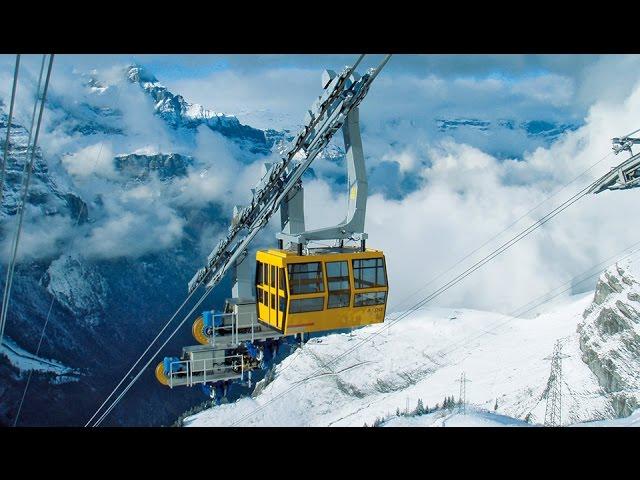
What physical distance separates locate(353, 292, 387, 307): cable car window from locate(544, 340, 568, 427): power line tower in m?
107

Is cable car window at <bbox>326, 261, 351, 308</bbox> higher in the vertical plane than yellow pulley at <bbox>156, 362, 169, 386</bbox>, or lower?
higher

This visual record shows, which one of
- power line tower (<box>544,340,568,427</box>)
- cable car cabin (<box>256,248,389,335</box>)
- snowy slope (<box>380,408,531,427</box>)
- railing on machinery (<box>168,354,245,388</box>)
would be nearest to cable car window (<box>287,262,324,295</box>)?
cable car cabin (<box>256,248,389,335</box>)

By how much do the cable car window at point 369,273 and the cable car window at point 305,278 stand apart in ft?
2.58

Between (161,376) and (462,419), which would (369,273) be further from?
(462,419)

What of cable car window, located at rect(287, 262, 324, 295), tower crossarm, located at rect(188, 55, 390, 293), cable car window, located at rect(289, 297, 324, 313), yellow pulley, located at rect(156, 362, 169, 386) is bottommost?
yellow pulley, located at rect(156, 362, 169, 386)

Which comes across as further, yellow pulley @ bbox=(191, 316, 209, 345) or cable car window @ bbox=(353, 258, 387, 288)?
yellow pulley @ bbox=(191, 316, 209, 345)

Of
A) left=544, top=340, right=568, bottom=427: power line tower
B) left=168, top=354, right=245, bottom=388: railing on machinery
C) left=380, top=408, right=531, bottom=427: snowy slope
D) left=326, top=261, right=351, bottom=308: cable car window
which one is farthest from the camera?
left=544, top=340, right=568, bottom=427: power line tower

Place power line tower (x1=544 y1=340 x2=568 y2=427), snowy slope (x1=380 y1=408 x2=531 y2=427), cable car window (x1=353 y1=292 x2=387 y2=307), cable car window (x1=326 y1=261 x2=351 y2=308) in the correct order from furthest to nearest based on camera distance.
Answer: power line tower (x1=544 y1=340 x2=568 y2=427), snowy slope (x1=380 y1=408 x2=531 y2=427), cable car window (x1=353 y1=292 x2=387 y2=307), cable car window (x1=326 y1=261 x2=351 y2=308)

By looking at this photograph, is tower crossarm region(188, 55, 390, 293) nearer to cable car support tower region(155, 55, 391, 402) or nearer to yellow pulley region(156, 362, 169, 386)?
cable car support tower region(155, 55, 391, 402)

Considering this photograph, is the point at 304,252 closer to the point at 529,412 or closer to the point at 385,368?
the point at 529,412

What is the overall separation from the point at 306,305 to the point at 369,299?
1.35 meters

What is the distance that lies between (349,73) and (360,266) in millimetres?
3930

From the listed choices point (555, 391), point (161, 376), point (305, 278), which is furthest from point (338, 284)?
point (555, 391)

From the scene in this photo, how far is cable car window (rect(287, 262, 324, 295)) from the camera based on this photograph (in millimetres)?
11562
